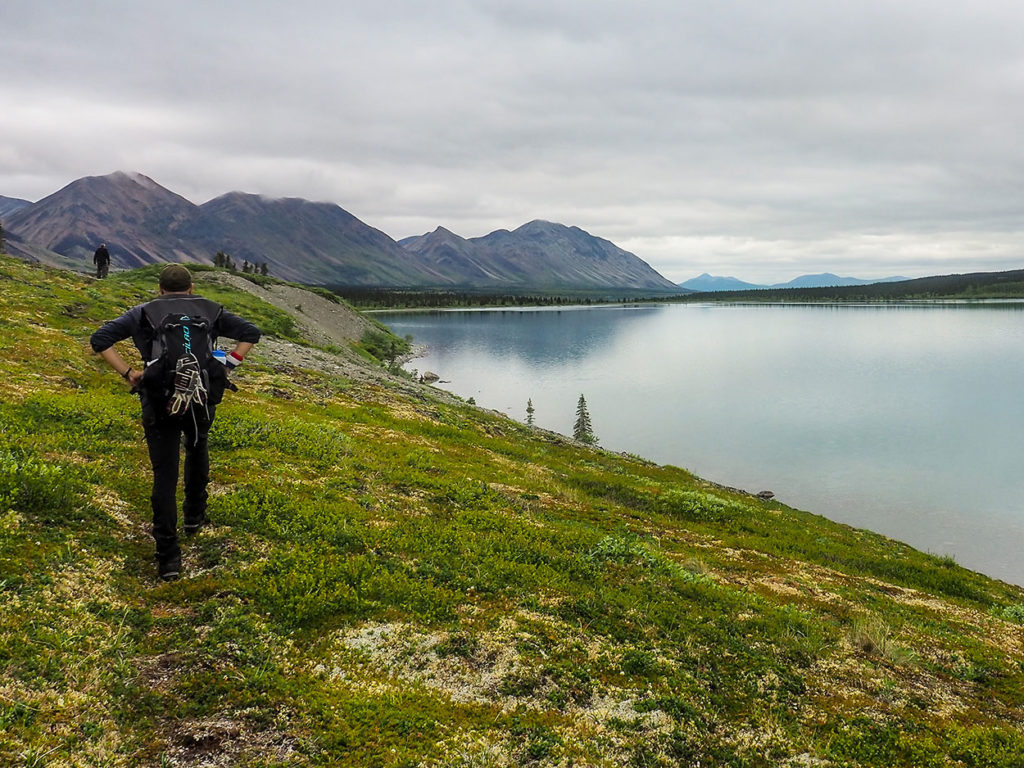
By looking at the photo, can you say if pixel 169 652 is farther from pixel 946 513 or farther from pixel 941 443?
pixel 941 443

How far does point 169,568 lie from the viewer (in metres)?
9.02

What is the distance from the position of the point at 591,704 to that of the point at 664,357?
118 meters

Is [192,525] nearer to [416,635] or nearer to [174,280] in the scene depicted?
[174,280]

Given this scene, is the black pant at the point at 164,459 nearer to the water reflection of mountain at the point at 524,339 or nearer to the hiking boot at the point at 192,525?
the hiking boot at the point at 192,525

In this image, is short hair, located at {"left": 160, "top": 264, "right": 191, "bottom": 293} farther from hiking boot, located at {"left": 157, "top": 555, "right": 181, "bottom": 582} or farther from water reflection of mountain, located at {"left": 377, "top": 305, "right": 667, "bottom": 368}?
water reflection of mountain, located at {"left": 377, "top": 305, "right": 667, "bottom": 368}

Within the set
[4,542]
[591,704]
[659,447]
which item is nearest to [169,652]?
[4,542]

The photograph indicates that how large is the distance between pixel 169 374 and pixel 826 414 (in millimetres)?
70994

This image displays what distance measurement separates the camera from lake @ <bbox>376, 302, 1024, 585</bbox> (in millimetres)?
39344

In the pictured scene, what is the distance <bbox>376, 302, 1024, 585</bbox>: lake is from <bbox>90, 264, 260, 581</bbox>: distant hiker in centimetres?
3815

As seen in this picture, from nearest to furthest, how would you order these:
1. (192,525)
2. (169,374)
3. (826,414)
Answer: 1. (169,374)
2. (192,525)
3. (826,414)

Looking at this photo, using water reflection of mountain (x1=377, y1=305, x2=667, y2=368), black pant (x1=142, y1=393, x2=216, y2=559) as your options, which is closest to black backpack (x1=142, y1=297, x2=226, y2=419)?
black pant (x1=142, y1=393, x2=216, y2=559)

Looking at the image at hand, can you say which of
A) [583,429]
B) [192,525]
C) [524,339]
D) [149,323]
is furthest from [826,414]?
[524,339]

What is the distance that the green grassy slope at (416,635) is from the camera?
6531mm

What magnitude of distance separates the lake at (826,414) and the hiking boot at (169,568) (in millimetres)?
37925
